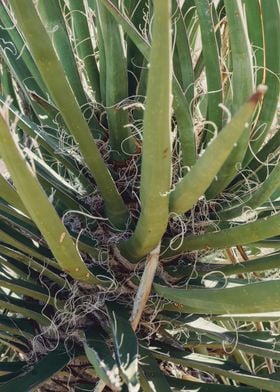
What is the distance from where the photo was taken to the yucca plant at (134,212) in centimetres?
78

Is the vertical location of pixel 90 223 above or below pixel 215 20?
below

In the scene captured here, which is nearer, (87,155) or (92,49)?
(87,155)

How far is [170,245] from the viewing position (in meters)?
0.88

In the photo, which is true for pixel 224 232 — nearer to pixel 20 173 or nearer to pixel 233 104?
pixel 233 104

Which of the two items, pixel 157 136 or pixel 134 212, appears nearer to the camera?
pixel 157 136

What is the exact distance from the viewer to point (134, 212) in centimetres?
93

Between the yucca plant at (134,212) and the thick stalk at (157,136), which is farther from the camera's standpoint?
the yucca plant at (134,212)

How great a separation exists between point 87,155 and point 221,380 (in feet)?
1.78

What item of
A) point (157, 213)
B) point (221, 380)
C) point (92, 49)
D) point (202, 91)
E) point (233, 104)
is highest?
point (92, 49)

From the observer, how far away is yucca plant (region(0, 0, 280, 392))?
78cm

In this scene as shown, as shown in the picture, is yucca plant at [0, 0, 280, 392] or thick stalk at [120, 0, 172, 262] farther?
yucca plant at [0, 0, 280, 392]

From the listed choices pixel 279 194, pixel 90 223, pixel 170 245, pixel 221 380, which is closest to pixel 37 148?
pixel 90 223

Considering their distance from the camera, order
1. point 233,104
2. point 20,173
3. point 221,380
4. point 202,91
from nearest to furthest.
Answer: point 20,173, point 233,104, point 202,91, point 221,380

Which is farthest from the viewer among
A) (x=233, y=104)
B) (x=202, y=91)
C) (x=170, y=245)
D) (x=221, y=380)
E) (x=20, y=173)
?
(x=221, y=380)
